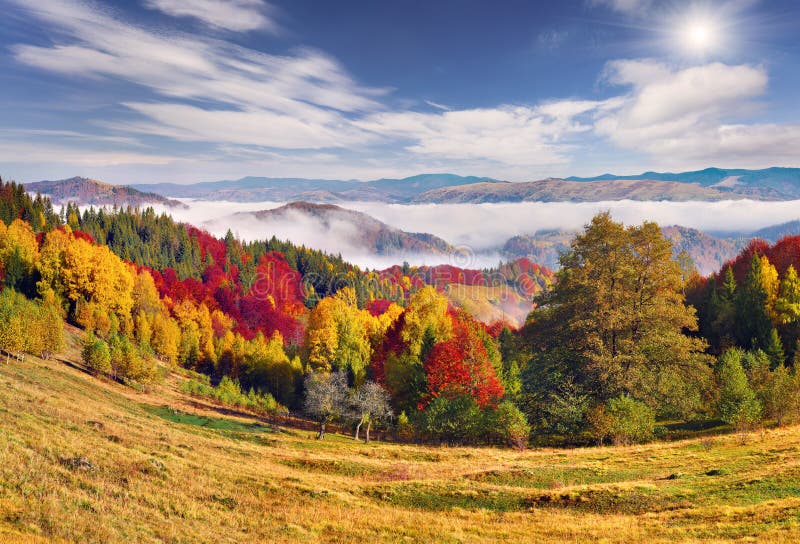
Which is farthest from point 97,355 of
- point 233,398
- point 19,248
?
point 19,248

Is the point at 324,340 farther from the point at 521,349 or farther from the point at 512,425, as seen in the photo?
the point at 512,425

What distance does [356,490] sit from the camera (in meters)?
27.4

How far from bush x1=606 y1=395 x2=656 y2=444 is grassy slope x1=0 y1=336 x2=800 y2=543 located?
2212 mm

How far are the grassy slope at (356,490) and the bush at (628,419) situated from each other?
87.1 inches

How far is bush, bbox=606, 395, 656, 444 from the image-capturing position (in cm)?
4028

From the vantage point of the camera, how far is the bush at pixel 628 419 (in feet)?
132

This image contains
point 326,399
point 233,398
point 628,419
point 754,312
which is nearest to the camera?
point 628,419

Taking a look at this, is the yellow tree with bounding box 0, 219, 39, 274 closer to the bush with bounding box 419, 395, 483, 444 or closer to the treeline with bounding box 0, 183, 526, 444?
the treeline with bounding box 0, 183, 526, 444

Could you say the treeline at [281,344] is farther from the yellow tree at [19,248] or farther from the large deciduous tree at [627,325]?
the large deciduous tree at [627,325]

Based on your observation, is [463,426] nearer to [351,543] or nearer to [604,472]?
[604,472]

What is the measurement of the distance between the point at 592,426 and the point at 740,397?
14.8 meters

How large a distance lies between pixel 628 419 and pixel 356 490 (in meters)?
26.6

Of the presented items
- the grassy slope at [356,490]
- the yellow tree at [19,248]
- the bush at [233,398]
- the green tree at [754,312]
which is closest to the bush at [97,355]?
the bush at [233,398]

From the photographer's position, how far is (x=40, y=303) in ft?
284
